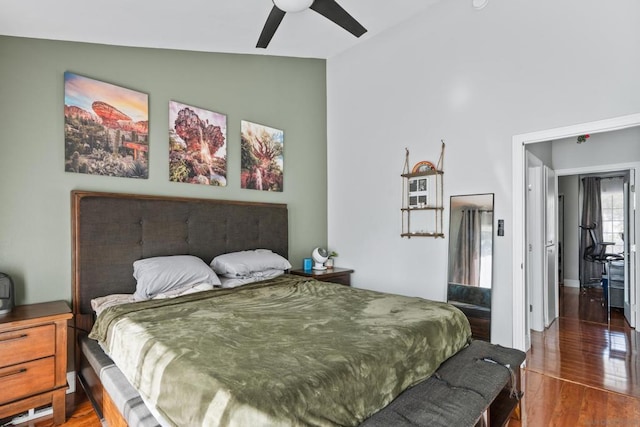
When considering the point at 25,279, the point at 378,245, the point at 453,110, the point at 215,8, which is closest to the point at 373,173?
the point at 378,245

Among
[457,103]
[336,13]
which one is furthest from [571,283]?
[336,13]

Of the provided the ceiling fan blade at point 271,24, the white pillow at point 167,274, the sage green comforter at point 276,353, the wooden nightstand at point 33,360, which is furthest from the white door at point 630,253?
the wooden nightstand at point 33,360

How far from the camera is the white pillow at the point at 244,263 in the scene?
313 cm

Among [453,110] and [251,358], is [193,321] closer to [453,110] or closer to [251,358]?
[251,358]

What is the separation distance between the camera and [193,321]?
196 centimetres

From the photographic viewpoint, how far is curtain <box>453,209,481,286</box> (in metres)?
3.25

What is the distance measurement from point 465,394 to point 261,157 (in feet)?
10.1

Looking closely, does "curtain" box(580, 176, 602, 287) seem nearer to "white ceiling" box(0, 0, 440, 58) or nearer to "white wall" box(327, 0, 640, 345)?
"white wall" box(327, 0, 640, 345)

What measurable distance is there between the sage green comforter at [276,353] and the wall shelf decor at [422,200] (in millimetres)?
1309

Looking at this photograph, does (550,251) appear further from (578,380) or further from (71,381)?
(71,381)

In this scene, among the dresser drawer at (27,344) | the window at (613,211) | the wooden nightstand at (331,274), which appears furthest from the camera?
the window at (613,211)

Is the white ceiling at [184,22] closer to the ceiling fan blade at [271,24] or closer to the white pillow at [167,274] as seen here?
the ceiling fan blade at [271,24]

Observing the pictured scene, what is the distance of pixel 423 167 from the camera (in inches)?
145

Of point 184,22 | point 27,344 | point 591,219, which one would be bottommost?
point 27,344
